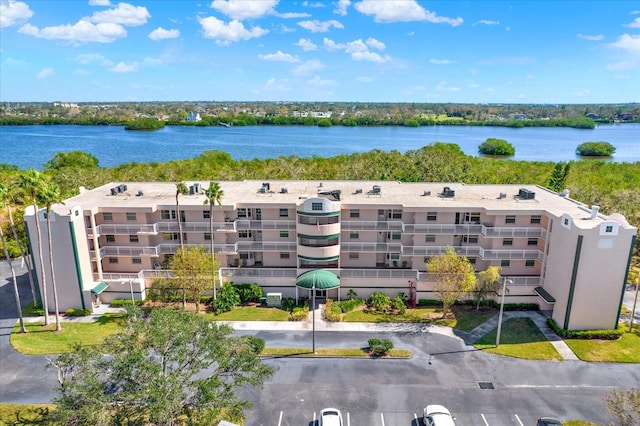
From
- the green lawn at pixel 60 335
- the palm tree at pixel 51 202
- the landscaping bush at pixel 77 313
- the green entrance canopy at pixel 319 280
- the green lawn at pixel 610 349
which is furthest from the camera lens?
the landscaping bush at pixel 77 313

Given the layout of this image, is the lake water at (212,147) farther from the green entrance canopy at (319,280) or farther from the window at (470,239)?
the window at (470,239)

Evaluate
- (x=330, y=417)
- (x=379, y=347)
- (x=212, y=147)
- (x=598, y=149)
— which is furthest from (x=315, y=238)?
(x=598, y=149)

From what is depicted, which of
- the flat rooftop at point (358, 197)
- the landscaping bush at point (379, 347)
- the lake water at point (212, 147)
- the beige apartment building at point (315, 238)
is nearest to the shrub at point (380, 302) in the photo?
the beige apartment building at point (315, 238)

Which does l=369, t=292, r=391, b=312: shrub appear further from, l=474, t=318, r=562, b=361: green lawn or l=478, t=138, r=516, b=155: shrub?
l=478, t=138, r=516, b=155: shrub

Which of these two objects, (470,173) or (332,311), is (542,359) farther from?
(470,173)

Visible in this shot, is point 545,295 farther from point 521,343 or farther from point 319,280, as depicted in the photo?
point 319,280

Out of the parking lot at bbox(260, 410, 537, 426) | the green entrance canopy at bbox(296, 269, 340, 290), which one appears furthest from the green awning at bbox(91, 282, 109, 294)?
the parking lot at bbox(260, 410, 537, 426)
